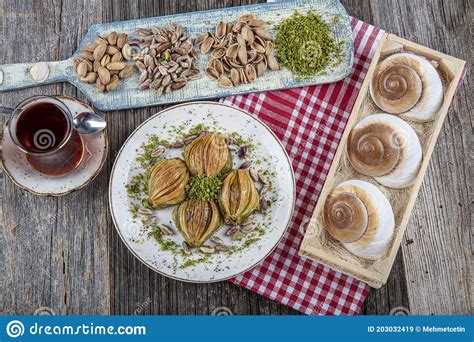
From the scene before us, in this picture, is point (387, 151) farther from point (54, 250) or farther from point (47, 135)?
point (54, 250)

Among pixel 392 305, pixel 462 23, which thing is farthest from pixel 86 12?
pixel 392 305

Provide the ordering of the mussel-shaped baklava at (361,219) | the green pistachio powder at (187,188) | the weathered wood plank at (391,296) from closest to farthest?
1. the mussel-shaped baklava at (361,219)
2. the green pistachio powder at (187,188)
3. the weathered wood plank at (391,296)

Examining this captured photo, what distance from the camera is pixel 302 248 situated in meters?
1.53

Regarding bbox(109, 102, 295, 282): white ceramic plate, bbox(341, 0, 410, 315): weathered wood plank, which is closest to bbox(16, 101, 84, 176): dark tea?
bbox(109, 102, 295, 282): white ceramic plate

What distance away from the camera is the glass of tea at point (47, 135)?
1512 millimetres

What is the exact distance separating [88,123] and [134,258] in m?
0.44

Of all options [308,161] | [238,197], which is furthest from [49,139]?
[308,161]

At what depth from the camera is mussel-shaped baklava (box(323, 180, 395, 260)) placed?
58.3 inches

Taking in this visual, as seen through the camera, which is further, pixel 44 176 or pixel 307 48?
pixel 307 48

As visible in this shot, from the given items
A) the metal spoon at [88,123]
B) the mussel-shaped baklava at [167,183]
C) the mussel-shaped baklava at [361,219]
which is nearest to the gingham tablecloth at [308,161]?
the mussel-shaped baklava at [361,219]

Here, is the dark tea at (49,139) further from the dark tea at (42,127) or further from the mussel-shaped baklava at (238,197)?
the mussel-shaped baklava at (238,197)

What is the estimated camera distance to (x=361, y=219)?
58.1 inches

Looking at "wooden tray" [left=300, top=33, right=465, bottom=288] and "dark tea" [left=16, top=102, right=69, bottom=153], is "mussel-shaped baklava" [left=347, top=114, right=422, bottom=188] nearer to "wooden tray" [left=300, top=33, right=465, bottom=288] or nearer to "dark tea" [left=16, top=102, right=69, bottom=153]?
"wooden tray" [left=300, top=33, right=465, bottom=288]

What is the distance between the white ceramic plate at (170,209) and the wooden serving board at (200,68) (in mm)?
115
